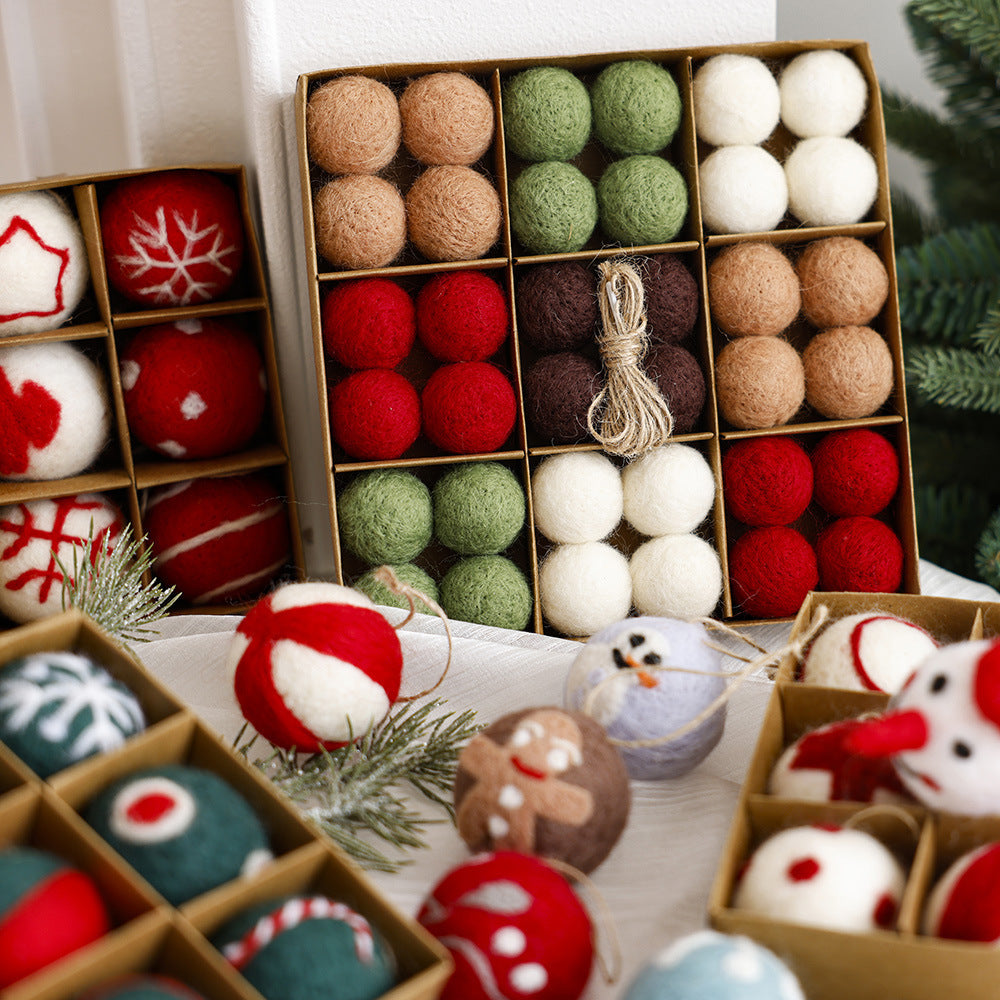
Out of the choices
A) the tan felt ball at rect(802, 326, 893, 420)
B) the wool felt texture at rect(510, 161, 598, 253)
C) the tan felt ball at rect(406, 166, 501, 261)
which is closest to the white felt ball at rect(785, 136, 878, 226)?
the tan felt ball at rect(802, 326, 893, 420)

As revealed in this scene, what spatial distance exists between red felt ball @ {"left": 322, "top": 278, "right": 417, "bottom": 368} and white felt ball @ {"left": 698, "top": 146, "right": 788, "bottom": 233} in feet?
1.17

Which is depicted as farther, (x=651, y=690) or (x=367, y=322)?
(x=367, y=322)

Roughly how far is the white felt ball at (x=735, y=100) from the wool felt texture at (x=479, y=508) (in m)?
0.45

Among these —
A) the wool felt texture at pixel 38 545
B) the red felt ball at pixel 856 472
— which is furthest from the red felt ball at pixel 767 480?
the wool felt texture at pixel 38 545

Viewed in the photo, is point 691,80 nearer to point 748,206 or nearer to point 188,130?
point 748,206

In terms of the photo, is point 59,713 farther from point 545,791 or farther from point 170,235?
point 170,235

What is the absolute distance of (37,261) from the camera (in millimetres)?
1084

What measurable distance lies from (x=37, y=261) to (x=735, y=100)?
775 millimetres

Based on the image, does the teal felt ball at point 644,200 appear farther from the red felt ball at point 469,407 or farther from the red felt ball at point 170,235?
the red felt ball at point 170,235

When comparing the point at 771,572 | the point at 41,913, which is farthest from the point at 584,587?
the point at 41,913

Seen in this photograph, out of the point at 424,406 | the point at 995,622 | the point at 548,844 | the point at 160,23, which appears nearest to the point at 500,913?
A: the point at 548,844

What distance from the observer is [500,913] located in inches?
19.3

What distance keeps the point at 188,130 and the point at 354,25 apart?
27cm

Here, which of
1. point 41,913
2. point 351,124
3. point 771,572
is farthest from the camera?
point 771,572
